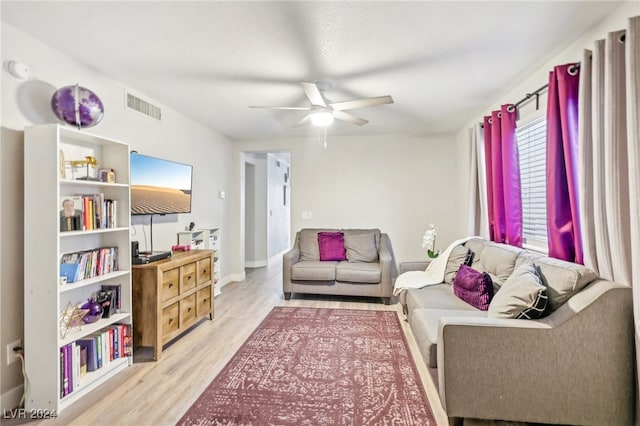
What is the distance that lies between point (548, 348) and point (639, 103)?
4.41ft

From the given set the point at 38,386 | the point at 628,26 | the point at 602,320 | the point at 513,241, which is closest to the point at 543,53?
the point at 628,26

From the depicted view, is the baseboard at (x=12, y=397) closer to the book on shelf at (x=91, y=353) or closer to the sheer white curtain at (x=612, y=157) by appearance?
the book on shelf at (x=91, y=353)

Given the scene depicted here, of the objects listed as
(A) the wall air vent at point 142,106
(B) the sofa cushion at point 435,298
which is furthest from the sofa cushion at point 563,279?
(A) the wall air vent at point 142,106

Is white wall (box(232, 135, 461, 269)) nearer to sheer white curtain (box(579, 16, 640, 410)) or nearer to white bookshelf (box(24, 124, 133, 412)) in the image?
sheer white curtain (box(579, 16, 640, 410))

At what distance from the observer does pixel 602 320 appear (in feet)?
5.11

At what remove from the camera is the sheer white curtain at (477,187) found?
3484 millimetres

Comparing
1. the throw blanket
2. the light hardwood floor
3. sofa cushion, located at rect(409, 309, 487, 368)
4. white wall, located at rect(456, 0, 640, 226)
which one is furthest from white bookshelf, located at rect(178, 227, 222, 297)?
white wall, located at rect(456, 0, 640, 226)

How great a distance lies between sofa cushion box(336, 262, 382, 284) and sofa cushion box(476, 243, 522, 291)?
1307mm

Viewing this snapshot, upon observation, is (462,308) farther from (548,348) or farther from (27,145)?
(27,145)

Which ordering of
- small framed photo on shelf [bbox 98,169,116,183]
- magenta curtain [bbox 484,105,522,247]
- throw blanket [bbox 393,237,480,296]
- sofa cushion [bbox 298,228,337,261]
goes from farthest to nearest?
1. sofa cushion [bbox 298,228,337,261]
2. throw blanket [bbox 393,237,480,296]
3. magenta curtain [bbox 484,105,522,247]
4. small framed photo on shelf [bbox 98,169,116,183]

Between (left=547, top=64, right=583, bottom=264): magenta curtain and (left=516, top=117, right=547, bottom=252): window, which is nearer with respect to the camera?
(left=547, top=64, right=583, bottom=264): magenta curtain

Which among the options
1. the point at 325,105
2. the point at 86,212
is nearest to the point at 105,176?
the point at 86,212

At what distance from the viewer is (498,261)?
8.43ft

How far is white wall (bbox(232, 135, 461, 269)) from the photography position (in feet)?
15.8
